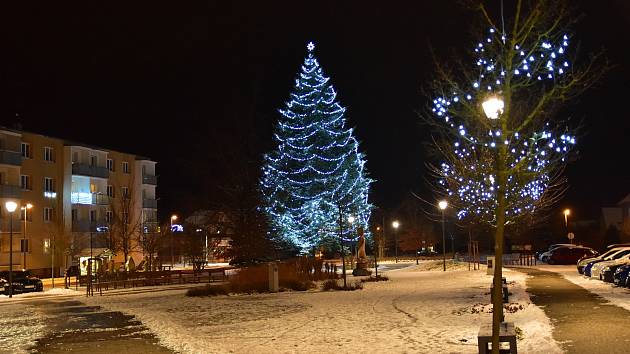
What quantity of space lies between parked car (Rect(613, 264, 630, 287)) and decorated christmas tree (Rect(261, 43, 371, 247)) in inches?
1230

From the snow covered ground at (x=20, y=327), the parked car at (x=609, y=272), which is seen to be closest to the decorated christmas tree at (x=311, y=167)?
the parked car at (x=609, y=272)

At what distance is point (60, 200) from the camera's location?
223ft

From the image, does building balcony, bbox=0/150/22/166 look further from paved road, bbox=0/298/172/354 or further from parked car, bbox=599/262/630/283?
parked car, bbox=599/262/630/283

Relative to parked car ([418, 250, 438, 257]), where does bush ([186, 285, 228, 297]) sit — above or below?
below

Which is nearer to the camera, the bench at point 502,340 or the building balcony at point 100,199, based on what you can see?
the bench at point 502,340

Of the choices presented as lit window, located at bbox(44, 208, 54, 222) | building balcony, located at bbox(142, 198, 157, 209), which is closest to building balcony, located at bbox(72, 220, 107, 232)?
lit window, located at bbox(44, 208, 54, 222)

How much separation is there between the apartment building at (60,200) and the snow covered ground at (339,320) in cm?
3261

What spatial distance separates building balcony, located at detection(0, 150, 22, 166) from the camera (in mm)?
60312

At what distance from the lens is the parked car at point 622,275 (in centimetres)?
2630

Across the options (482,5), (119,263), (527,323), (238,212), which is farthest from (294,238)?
(482,5)

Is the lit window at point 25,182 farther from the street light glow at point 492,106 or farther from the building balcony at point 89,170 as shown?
the street light glow at point 492,106

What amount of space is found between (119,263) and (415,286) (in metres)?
49.9

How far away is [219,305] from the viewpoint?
81.6 feet

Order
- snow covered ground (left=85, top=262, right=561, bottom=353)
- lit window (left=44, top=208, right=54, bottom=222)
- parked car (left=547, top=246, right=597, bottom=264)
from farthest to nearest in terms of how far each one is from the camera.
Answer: lit window (left=44, top=208, right=54, bottom=222)
parked car (left=547, top=246, right=597, bottom=264)
snow covered ground (left=85, top=262, right=561, bottom=353)
